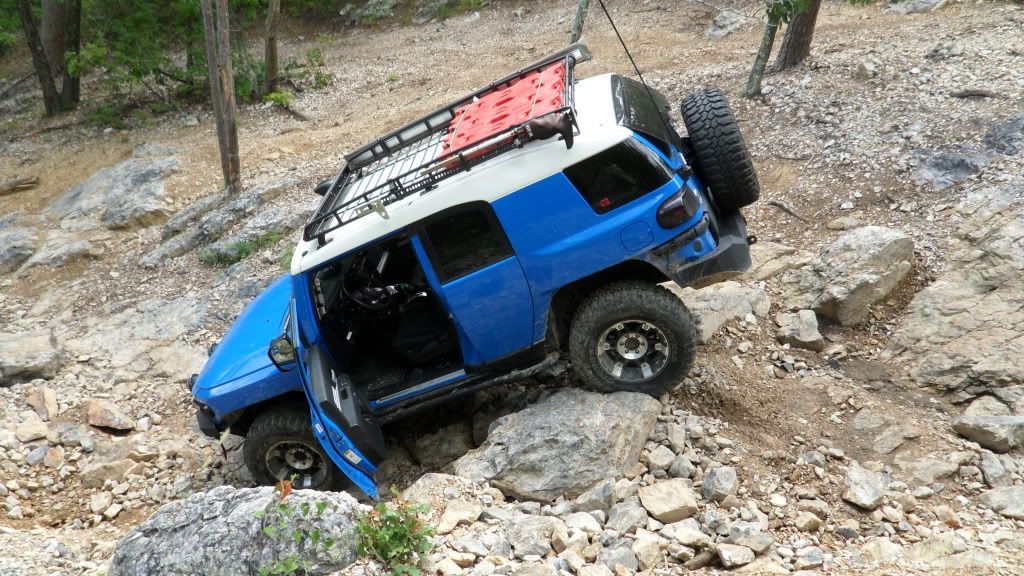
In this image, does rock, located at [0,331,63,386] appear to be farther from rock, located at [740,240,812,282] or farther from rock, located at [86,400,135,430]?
rock, located at [740,240,812,282]

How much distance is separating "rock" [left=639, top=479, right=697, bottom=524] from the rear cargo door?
135 cm

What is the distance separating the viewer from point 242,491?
422 centimetres

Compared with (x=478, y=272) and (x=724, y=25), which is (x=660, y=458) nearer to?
(x=478, y=272)

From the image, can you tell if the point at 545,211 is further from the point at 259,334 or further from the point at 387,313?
the point at 259,334

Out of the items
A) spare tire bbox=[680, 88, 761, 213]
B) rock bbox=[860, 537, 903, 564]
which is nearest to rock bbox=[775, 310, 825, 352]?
spare tire bbox=[680, 88, 761, 213]

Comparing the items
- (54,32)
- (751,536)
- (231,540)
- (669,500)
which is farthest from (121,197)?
(751,536)

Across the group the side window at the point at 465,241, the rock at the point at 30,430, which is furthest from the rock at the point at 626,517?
the rock at the point at 30,430

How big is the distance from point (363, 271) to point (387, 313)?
0.37 m

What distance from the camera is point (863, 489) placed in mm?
4336

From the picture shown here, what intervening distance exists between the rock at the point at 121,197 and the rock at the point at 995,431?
1139 centimetres

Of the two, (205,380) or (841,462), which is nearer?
(841,462)

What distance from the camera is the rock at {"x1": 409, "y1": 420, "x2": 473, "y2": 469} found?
5770 millimetres

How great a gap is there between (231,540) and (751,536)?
2.76 m

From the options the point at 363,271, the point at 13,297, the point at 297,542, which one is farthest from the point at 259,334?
the point at 13,297
